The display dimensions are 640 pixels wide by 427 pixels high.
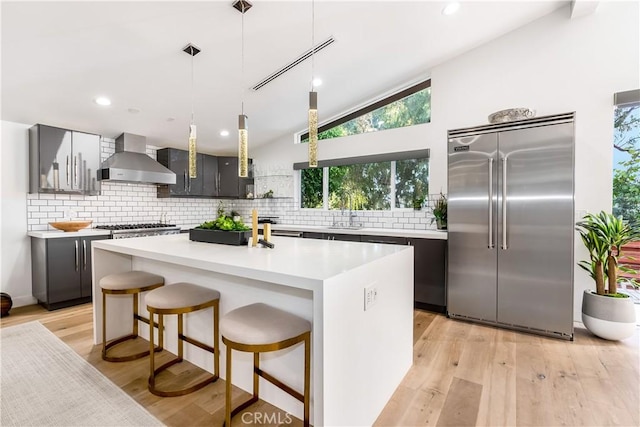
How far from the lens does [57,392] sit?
1.90m

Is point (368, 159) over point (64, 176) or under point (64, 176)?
over

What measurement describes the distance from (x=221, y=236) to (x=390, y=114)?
3117 mm

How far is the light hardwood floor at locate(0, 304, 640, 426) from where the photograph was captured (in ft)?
5.55

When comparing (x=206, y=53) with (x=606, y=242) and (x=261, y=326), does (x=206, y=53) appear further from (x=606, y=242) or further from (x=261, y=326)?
(x=606, y=242)

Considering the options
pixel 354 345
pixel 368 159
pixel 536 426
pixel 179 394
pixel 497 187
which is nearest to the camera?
pixel 354 345

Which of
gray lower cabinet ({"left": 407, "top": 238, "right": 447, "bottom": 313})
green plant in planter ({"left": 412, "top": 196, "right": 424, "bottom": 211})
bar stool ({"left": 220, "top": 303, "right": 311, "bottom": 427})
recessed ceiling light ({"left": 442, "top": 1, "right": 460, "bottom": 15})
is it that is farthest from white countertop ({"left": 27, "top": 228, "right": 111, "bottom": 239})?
recessed ceiling light ({"left": 442, "top": 1, "right": 460, "bottom": 15})

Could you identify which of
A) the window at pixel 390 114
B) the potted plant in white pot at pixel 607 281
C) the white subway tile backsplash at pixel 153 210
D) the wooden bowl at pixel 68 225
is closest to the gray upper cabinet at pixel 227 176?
the white subway tile backsplash at pixel 153 210

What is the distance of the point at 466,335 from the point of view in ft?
9.18

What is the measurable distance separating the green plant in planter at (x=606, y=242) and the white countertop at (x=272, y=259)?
6.32ft

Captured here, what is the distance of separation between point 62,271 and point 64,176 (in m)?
1.16

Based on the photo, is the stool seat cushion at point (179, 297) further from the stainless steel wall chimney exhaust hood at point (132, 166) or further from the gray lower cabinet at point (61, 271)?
the stainless steel wall chimney exhaust hood at point (132, 166)

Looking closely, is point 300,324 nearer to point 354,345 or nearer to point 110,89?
point 354,345

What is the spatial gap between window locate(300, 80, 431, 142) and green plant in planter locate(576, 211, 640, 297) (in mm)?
2110

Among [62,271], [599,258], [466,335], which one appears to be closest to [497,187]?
[599,258]
